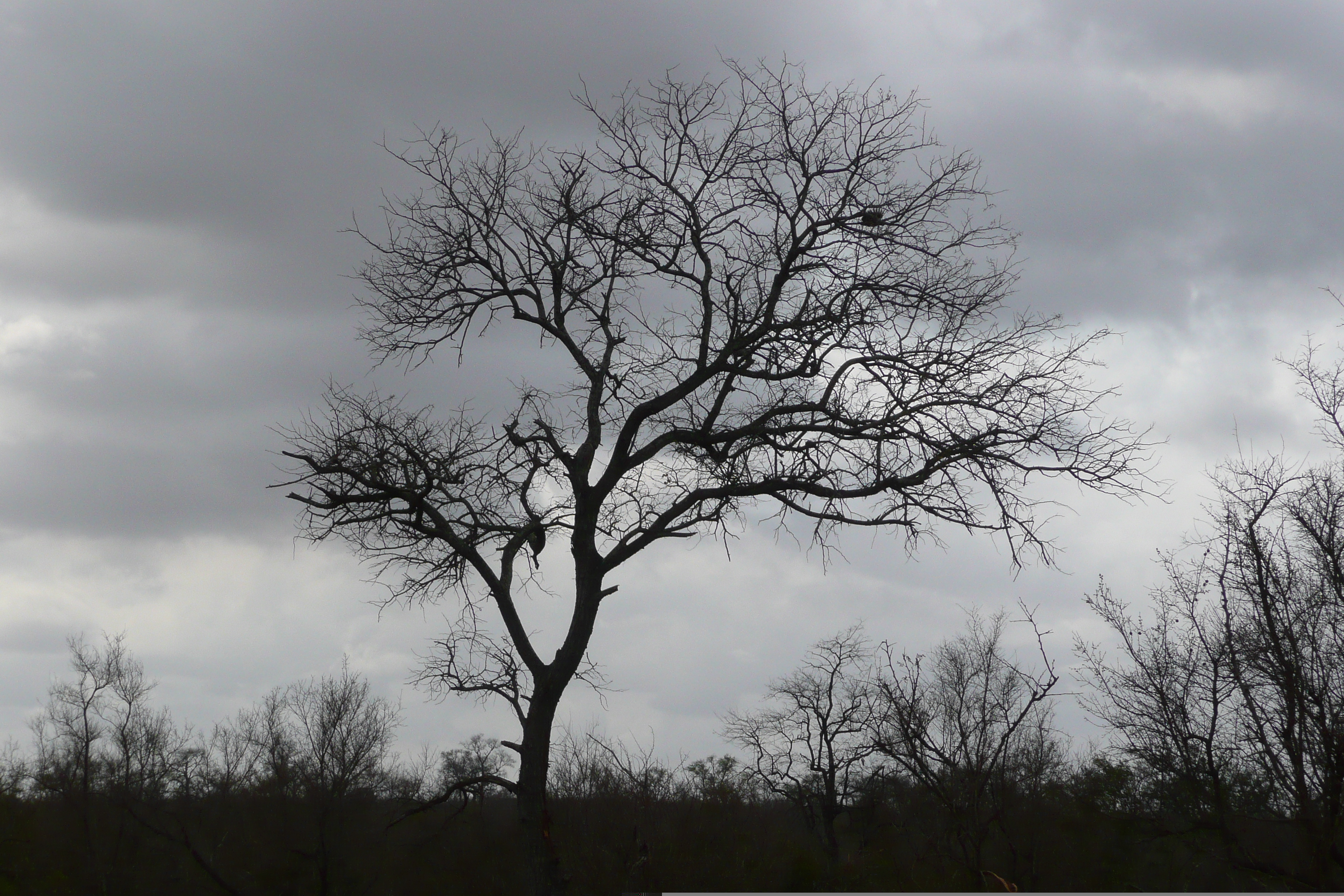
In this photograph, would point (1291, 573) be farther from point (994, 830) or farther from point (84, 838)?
point (84, 838)

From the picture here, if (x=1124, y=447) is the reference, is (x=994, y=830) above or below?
below

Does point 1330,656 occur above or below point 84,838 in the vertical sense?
above

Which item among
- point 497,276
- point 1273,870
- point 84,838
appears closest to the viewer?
point 497,276

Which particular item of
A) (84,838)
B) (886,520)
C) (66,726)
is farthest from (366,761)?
(886,520)

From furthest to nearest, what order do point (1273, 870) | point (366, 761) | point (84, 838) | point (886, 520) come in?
1. point (366, 761)
2. point (84, 838)
3. point (1273, 870)
4. point (886, 520)

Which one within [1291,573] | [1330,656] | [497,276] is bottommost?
[1330,656]

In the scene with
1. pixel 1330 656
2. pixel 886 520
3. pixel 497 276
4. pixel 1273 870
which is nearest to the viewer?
pixel 886 520

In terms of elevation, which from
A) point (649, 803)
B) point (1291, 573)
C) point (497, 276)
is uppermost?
point (497, 276)

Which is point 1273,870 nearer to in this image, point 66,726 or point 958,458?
point 958,458

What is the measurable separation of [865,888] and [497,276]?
9.49m

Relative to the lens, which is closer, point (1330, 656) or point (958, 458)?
point (958, 458)

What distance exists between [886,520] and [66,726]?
45058mm

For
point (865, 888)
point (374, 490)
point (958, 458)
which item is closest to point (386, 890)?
point (865, 888)

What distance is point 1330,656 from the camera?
15508mm
